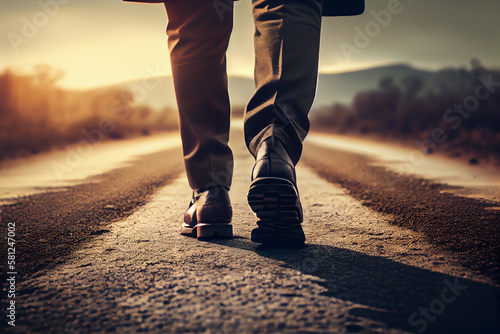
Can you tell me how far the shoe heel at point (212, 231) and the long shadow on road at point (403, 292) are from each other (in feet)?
0.92

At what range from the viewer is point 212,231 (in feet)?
5.03

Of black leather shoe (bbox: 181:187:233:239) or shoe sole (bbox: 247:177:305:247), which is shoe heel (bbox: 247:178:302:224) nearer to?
shoe sole (bbox: 247:177:305:247)

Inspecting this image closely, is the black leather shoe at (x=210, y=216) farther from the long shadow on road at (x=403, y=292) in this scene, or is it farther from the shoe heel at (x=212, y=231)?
the long shadow on road at (x=403, y=292)

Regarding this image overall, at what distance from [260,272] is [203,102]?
2.46 ft

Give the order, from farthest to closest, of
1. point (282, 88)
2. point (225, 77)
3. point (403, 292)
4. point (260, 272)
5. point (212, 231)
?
1. point (225, 77)
2. point (212, 231)
3. point (282, 88)
4. point (260, 272)
5. point (403, 292)

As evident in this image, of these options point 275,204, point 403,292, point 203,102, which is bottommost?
point 403,292

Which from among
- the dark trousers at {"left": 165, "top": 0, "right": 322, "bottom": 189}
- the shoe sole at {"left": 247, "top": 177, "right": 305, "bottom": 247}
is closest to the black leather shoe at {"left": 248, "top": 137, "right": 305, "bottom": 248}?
the shoe sole at {"left": 247, "top": 177, "right": 305, "bottom": 247}

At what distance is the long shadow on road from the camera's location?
84cm

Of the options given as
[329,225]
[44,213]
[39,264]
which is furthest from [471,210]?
[44,213]

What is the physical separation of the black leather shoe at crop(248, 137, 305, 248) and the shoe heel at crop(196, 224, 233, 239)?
0.79 feet

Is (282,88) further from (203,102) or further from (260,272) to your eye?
(260,272)

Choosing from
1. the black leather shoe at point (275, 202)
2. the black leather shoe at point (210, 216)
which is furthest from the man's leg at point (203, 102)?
the black leather shoe at point (275, 202)

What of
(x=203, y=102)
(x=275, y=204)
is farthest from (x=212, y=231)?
(x=203, y=102)

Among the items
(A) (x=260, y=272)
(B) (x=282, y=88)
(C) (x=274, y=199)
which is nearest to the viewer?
(A) (x=260, y=272)
